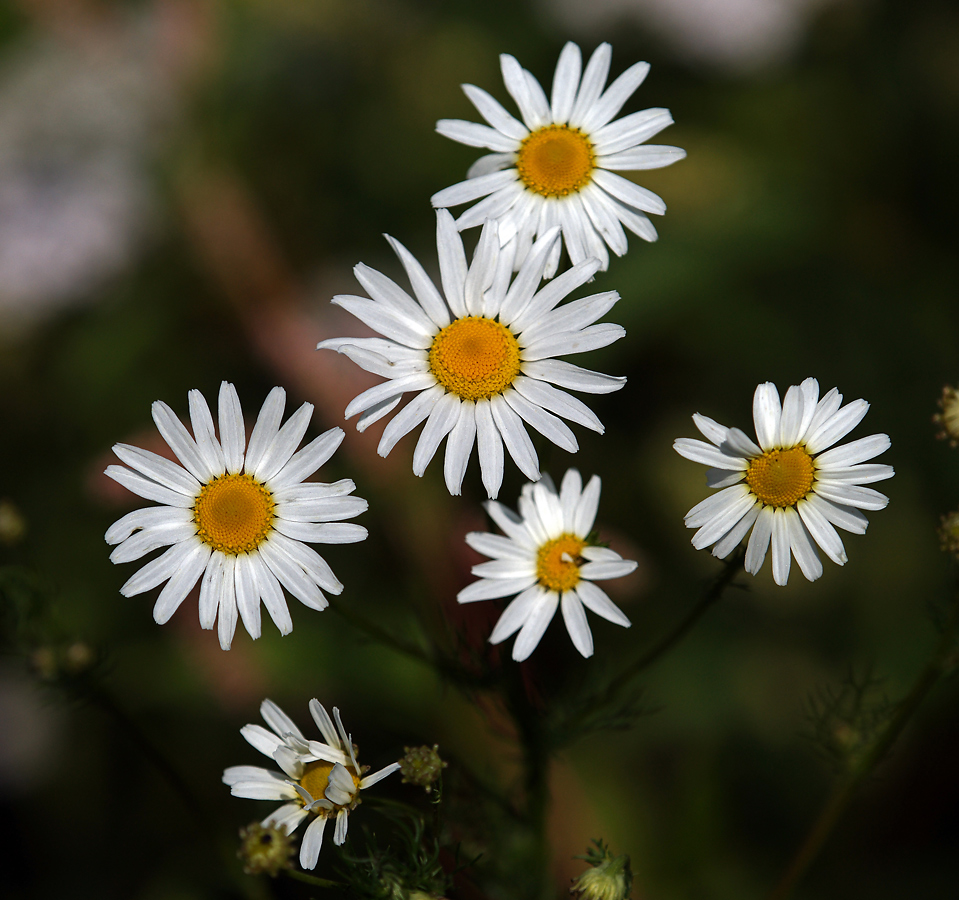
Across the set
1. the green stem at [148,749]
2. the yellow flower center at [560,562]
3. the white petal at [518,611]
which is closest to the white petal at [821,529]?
the yellow flower center at [560,562]

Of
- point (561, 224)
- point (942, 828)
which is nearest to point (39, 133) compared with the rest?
point (561, 224)

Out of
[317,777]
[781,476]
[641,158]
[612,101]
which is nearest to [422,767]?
[317,777]

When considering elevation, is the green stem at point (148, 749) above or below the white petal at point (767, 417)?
below

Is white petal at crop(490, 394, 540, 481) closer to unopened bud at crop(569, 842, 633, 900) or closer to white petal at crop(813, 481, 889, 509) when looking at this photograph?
white petal at crop(813, 481, 889, 509)

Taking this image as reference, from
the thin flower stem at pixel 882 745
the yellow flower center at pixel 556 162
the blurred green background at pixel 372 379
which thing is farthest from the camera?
the blurred green background at pixel 372 379

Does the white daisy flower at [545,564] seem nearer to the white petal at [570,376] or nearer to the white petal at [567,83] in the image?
the white petal at [570,376]

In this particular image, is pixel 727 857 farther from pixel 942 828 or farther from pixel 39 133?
pixel 39 133

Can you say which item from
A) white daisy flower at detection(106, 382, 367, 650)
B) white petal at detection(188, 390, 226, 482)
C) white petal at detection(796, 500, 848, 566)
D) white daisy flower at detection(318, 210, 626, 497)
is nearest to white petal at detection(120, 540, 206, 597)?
white daisy flower at detection(106, 382, 367, 650)
